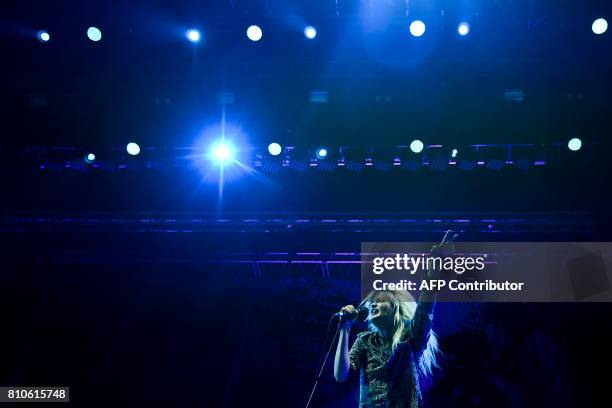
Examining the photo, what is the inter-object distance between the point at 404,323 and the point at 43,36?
8.50ft

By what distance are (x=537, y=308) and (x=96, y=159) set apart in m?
3.01

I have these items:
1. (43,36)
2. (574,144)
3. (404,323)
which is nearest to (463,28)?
(574,144)

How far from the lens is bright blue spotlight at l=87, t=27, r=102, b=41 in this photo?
350 centimetres

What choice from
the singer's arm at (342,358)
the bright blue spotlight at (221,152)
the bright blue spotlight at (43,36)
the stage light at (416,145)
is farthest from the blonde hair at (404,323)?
the bright blue spotlight at (43,36)

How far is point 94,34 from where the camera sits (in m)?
3.52

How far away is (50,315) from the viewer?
4230 millimetres

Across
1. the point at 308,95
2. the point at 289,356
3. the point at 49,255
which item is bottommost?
the point at 289,356

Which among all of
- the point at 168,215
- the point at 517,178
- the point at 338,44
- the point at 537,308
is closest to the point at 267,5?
the point at 338,44

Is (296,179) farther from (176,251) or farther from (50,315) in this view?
(50,315)

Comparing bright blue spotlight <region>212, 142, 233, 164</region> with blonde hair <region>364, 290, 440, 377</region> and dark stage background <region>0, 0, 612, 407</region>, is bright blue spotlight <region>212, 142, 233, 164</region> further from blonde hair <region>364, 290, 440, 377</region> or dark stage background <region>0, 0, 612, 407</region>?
blonde hair <region>364, 290, 440, 377</region>

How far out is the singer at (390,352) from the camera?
3.26 metres

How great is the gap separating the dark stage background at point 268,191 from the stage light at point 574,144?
2.1 inches

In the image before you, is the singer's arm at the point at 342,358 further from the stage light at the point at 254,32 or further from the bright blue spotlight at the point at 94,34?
the bright blue spotlight at the point at 94,34

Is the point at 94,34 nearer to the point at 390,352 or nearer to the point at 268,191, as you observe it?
the point at 268,191
